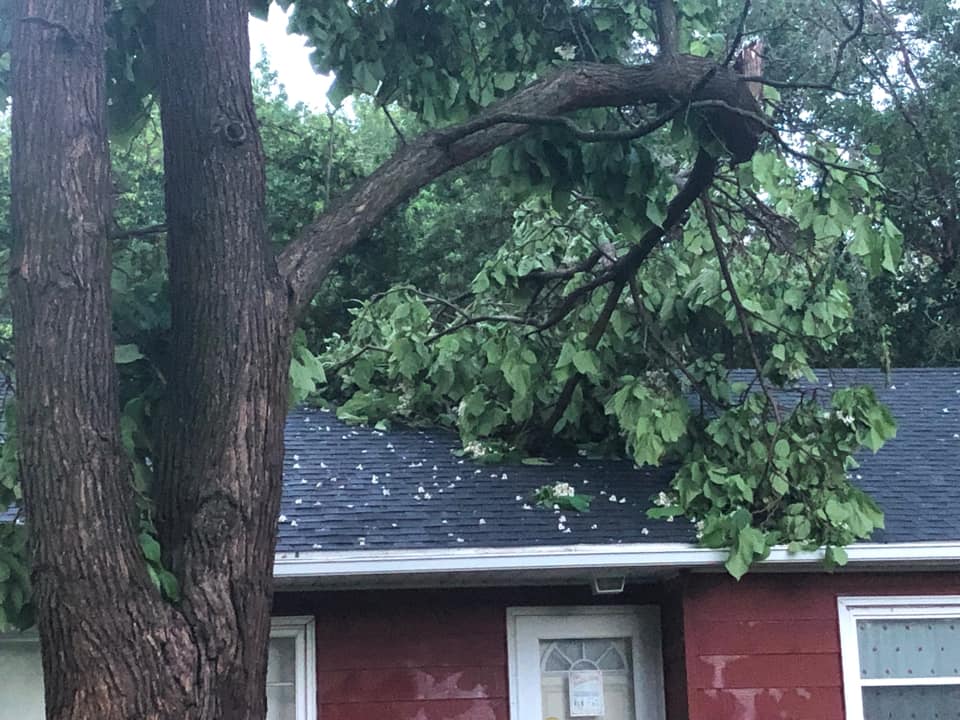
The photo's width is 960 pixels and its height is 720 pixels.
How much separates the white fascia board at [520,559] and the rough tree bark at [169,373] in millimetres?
2608

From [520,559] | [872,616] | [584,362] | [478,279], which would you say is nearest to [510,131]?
[520,559]

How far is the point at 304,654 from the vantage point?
21.5 feet

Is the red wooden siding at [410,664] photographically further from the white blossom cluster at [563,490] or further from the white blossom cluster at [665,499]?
the white blossom cluster at [665,499]

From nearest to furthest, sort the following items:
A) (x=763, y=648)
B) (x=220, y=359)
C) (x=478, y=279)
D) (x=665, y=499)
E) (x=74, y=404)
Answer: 1. (x=74, y=404)
2. (x=220, y=359)
3. (x=763, y=648)
4. (x=665, y=499)
5. (x=478, y=279)

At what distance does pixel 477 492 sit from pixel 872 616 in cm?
237

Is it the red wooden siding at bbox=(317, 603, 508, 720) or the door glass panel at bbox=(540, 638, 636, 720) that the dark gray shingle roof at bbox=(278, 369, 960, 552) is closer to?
the red wooden siding at bbox=(317, 603, 508, 720)

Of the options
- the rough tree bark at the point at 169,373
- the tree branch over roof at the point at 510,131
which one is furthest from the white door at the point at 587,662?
the rough tree bark at the point at 169,373

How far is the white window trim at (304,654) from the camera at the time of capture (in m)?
6.47

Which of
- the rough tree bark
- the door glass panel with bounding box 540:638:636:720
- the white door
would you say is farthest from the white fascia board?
the rough tree bark

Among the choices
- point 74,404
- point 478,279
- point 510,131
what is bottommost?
point 74,404

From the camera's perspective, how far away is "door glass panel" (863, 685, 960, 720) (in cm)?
658

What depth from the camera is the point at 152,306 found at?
3564 mm

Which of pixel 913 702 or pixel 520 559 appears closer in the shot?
pixel 520 559

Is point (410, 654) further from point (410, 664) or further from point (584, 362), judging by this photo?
point (584, 362)
